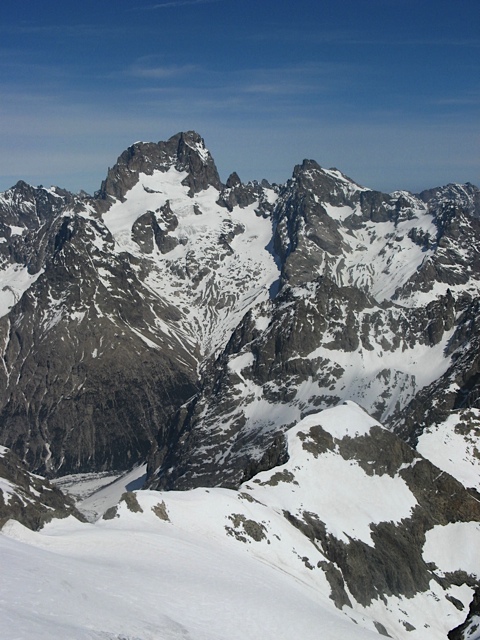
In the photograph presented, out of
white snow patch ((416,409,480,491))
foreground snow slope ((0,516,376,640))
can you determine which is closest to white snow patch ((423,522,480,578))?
white snow patch ((416,409,480,491))

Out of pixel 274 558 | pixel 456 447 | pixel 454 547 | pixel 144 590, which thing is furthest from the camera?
pixel 456 447

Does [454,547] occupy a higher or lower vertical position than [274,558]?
higher

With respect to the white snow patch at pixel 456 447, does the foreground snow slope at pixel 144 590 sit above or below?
below

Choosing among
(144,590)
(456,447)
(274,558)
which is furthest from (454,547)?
(144,590)

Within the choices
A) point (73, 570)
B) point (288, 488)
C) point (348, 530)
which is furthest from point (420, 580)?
point (73, 570)

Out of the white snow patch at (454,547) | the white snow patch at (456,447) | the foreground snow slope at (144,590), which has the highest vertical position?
the white snow patch at (456,447)

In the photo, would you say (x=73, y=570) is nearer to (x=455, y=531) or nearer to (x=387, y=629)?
(x=387, y=629)

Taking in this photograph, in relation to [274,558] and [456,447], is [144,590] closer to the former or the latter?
[274,558]

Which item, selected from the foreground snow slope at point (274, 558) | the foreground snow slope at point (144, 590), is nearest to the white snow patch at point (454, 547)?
the foreground snow slope at point (274, 558)

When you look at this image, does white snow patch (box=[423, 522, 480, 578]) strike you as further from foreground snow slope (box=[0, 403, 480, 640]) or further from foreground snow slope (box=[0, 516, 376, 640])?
foreground snow slope (box=[0, 516, 376, 640])

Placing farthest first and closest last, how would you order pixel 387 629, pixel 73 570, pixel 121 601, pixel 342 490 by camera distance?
pixel 342 490 < pixel 387 629 < pixel 73 570 < pixel 121 601

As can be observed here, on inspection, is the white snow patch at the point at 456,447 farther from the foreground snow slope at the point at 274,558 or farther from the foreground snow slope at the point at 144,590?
the foreground snow slope at the point at 144,590
